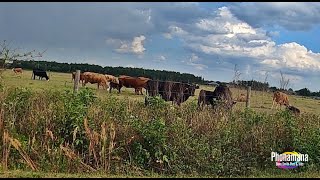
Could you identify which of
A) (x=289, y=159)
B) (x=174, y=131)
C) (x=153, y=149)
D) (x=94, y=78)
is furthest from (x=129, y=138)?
(x=94, y=78)

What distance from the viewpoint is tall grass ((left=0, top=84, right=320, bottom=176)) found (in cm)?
855

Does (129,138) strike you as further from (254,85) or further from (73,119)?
(254,85)

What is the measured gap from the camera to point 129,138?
9117 mm

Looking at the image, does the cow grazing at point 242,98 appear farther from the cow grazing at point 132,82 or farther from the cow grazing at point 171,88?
the cow grazing at point 132,82

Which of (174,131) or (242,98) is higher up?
(242,98)

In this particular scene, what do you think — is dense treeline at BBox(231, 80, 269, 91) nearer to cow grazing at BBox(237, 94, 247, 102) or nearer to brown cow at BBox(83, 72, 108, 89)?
cow grazing at BBox(237, 94, 247, 102)

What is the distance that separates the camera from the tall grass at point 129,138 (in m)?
8.55

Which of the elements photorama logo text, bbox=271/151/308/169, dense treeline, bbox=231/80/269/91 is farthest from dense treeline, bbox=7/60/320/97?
photorama logo text, bbox=271/151/308/169

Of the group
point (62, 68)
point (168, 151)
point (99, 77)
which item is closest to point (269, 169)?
point (168, 151)

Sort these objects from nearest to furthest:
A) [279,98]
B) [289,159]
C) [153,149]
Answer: [153,149]
[289,159]
[279,98]

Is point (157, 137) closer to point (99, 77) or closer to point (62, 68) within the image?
point (99, 77)

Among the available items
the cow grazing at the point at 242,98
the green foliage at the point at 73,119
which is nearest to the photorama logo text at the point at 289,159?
the green foliage at the point at 73,119

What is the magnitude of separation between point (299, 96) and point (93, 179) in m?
26.7

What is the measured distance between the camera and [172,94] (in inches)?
660
